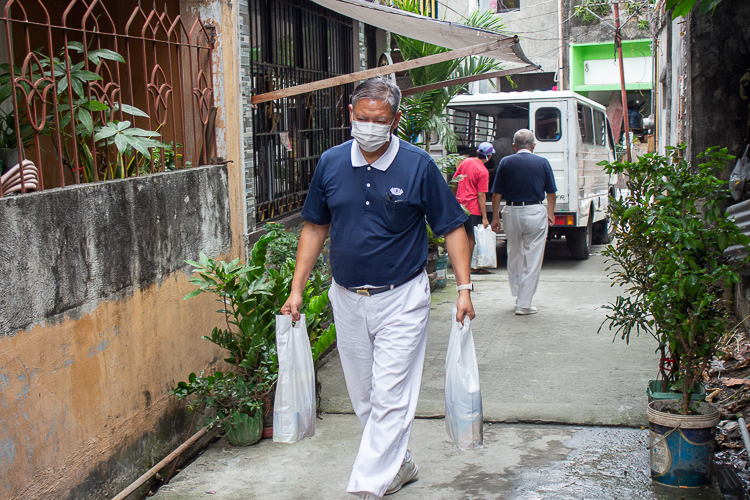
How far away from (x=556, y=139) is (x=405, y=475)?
24.4ft

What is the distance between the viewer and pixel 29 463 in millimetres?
2732

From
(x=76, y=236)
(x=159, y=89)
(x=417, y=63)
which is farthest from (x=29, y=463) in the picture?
(x=417, y=63)

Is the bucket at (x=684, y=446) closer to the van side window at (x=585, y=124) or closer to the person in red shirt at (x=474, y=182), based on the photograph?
the person in red shirt at (x=474, y=182)

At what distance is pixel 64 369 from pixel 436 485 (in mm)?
1754

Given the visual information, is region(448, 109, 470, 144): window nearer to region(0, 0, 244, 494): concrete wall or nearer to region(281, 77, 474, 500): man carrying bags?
region(0, 0, 244, 494): concrete wall

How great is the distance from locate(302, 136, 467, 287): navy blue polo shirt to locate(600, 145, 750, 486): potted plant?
948mm

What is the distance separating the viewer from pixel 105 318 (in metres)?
3.24

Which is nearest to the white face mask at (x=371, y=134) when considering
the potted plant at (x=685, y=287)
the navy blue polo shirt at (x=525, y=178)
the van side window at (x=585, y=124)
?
the potted plant at (x=685, y=287)

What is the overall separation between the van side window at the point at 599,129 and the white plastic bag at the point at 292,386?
958 centimetres

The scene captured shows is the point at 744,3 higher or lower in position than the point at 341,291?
higher

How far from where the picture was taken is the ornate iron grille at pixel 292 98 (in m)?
5.41

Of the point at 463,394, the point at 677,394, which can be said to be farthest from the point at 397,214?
the point at 677,394

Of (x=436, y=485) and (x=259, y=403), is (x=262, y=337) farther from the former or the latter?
(x=436, y=485)

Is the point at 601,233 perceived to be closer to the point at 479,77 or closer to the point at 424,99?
the point at 424,99
